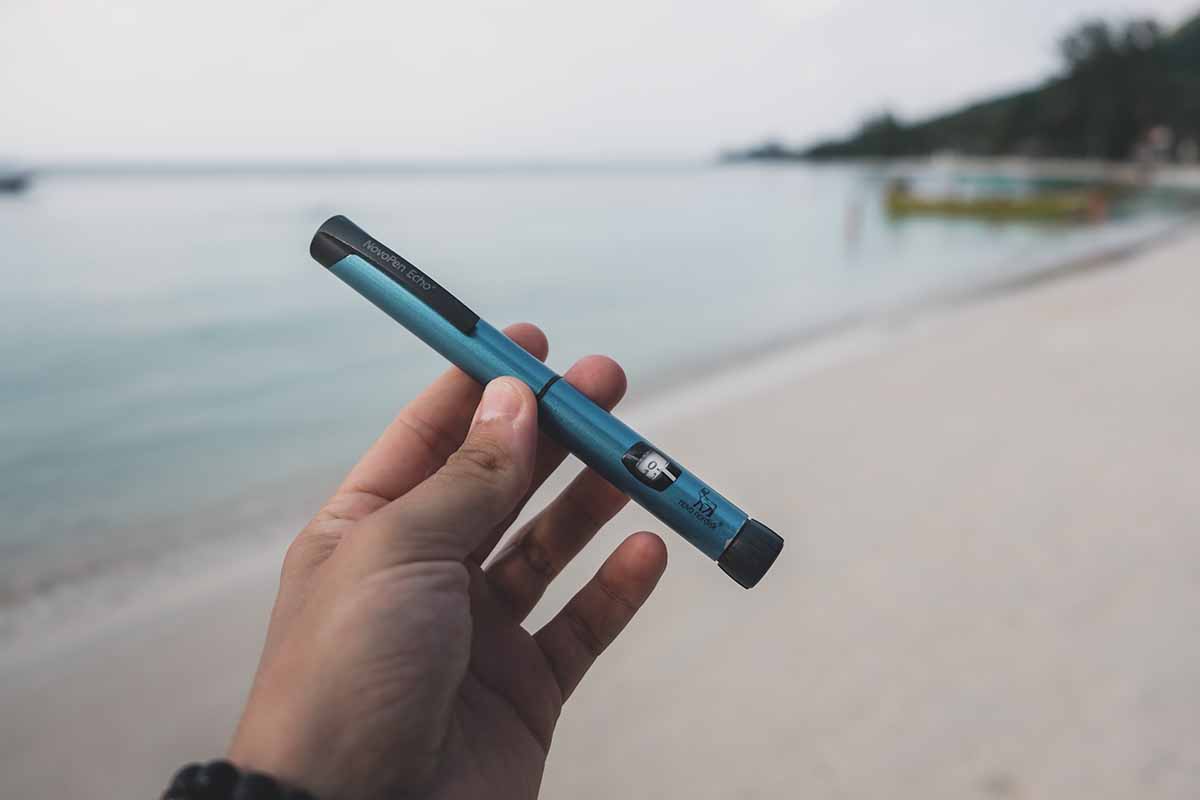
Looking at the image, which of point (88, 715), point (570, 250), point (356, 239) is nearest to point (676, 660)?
point (356, 239)

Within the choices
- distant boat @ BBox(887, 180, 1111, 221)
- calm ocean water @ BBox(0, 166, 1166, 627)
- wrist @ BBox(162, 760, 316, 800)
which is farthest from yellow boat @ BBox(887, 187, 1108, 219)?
wrist @ BBox(162, 760, 316, 800)

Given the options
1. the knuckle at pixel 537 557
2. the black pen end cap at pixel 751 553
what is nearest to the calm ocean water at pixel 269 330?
the knuckle at pixel 537 557

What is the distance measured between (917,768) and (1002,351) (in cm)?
586

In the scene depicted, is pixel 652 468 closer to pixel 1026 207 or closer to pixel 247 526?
pixel 247 526

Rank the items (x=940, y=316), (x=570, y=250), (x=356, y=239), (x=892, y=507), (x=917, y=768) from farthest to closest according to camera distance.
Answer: (x=570, y=250)
(x=940, y=316)
(x=892, y=507)
(x=917, y=768)
(x=356, y=239)

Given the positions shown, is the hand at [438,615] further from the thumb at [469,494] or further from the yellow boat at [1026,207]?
the yellow boat at [1026,207]

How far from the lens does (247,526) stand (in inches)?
185

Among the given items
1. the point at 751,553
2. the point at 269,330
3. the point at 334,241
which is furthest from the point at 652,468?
the point at 269,330

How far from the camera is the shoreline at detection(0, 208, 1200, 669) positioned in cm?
350

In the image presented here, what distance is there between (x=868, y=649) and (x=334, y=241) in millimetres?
2259

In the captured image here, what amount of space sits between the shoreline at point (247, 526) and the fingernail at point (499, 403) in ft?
9.13

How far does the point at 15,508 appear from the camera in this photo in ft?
17.0

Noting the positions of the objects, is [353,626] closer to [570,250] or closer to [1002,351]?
[1002,351]

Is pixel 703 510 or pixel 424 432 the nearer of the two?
pixel 703 510
